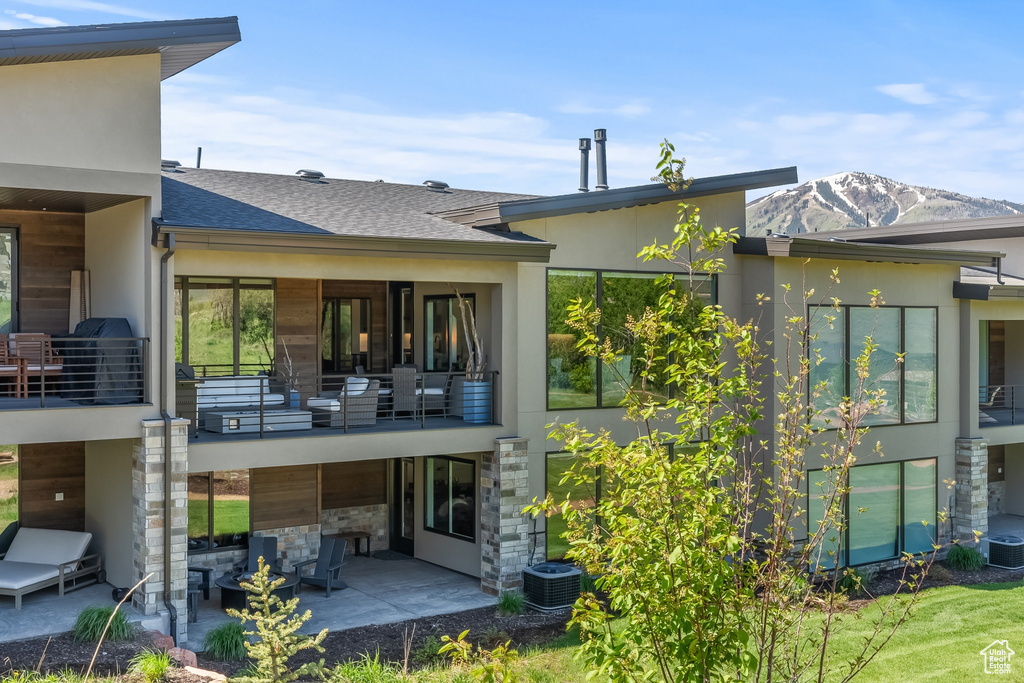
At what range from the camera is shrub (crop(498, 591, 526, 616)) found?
13688 mm

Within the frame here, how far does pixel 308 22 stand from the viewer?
26141 mm

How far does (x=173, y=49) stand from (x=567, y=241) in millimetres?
6440

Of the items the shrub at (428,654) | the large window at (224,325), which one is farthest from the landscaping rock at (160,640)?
the large window at (224,325)

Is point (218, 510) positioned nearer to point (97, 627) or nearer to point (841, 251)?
point (97, 627)

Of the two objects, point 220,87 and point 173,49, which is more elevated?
point 220,87

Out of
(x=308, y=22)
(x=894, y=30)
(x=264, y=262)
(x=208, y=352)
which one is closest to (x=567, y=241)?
(x=264, y=262)

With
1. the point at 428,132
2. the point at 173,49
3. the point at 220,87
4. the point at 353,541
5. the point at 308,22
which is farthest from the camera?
the point at 428,132

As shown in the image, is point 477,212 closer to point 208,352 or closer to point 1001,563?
point 208,352

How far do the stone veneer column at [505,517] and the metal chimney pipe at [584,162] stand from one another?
11.8 metres

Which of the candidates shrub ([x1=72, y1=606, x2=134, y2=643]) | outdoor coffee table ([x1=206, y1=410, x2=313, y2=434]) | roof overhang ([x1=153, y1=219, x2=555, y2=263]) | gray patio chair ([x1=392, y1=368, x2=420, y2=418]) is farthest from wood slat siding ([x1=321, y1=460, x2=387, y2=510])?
shrub ([x1=72, y1=606, x2=134, y2=643])

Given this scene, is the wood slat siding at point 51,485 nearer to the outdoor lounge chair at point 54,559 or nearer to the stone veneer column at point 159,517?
the outdoor lounge chair at point 54,559

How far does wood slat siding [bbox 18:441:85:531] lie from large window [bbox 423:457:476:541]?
562 centimetres

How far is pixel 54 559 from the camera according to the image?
13430mm

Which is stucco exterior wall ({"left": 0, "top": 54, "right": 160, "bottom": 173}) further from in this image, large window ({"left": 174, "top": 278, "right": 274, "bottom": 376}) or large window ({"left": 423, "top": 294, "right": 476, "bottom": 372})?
large window ({"left": 423, "top": 294, "right": 476, "bottom": 372})
